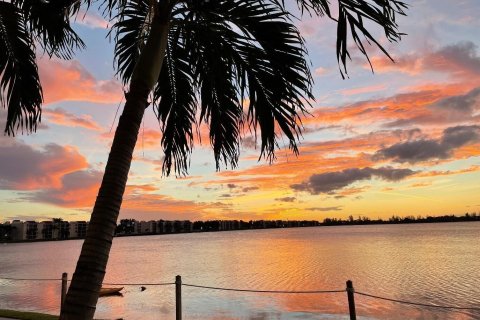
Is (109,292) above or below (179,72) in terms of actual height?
below

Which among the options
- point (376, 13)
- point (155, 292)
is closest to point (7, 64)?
point (376, 13)

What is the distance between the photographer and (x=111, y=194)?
3043 millimetres

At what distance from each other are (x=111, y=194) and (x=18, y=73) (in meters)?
3.51

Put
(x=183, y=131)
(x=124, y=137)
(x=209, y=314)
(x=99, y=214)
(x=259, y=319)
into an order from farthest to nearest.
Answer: (x=209, y=314)
(x=259, y=319)
(x=183, y=131)
(x=124, y=137)
(x=99, y=214)

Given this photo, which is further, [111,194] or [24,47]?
[24,47]

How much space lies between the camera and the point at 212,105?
5.81m

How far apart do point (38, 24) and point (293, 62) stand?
3.40 m

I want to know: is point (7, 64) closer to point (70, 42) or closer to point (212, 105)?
point (70, 42)

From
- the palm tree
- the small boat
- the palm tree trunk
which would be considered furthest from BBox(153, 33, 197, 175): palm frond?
the small boat

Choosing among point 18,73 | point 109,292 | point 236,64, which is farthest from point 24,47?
point 109,292

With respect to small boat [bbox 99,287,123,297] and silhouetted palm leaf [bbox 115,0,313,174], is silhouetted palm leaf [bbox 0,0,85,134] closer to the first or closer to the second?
silhouetted palm leaf [bbox 115,0,313,174]

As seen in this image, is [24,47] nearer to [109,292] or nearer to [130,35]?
[130,35]

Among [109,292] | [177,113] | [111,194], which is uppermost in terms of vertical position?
[177,113]

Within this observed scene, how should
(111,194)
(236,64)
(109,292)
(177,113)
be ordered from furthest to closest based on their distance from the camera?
(109,292) → (177,113) → (236,64) → (111,194)
